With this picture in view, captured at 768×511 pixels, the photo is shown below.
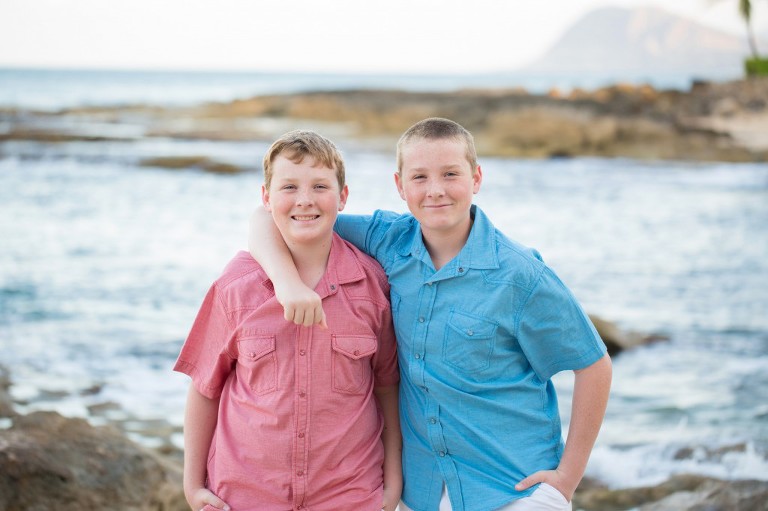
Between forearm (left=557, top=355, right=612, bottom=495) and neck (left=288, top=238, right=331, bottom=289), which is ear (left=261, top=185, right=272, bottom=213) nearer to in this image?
neck (left=288, top=238, right=331, bottom=289)

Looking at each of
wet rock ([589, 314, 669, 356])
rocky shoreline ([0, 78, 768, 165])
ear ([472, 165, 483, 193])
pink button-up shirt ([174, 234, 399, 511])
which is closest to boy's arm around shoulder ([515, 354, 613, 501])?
pink button-up shirt ([174, 234, 399, 511])

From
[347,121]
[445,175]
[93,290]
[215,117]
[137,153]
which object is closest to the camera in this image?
[445,175]

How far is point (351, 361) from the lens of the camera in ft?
7.92

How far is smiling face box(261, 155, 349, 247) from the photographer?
243 cm

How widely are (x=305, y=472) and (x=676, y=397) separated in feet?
16.1

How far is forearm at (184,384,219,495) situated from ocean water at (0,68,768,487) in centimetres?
303

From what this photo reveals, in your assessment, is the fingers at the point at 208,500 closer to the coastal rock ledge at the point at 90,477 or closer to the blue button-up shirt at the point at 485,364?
the blue button-up shirt at the point at 485,364

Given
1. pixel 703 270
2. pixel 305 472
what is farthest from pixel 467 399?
pixel 703 270

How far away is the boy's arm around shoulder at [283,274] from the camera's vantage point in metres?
2.24

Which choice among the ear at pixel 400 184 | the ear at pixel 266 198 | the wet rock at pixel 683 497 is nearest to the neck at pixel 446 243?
the ear at pixel 400 184

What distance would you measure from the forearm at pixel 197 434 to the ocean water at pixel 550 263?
3034 millimetres

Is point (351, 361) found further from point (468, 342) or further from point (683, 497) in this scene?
point (683, 497)

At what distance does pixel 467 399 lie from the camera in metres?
2.39

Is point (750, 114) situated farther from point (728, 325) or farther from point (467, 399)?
point (467, 399)
